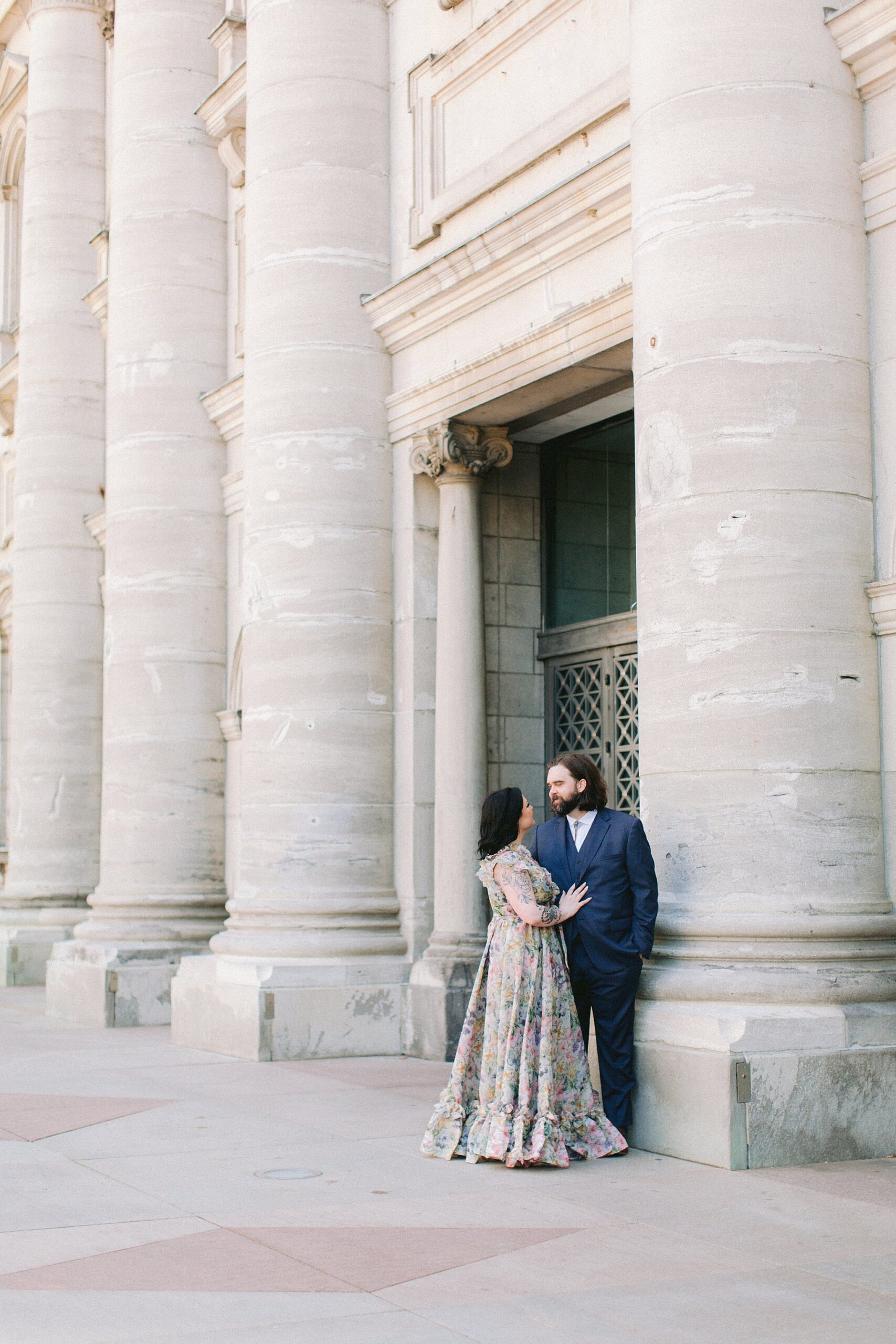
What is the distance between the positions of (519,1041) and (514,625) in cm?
588

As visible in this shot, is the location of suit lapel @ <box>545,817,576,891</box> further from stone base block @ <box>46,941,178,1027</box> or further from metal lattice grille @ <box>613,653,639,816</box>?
stone base block @ <box>46,941,178,1027</box>

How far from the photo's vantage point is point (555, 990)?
8195mm

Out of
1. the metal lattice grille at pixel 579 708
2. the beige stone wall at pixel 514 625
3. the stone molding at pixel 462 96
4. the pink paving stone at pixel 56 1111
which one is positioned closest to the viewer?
the pink paving stone at pixel 56 1111

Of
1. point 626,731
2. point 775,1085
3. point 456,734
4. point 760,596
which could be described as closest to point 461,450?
point 456,734

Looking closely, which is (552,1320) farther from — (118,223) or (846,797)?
(118,223)

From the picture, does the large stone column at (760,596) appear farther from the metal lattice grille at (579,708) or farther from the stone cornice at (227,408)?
the stone cornice at (227,408)

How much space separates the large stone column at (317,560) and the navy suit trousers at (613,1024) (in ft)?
14.5

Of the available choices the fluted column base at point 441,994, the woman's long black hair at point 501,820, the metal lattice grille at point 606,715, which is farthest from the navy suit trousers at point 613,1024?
the metal lattice grille at point 606,715

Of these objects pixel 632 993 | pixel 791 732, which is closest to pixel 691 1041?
pixel 632 993

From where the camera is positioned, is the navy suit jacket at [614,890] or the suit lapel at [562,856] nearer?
the navy suit jacket at [614,890]

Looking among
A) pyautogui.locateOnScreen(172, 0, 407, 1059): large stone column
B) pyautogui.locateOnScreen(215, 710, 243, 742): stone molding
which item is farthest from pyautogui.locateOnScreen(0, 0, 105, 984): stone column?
pyautogui.locateOnScreen(172, 0, 407, 1059): large stone column

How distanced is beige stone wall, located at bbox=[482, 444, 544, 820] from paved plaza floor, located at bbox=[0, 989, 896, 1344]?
4287mm

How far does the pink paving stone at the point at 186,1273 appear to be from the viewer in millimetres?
5695

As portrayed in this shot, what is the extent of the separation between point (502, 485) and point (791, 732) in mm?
5736
